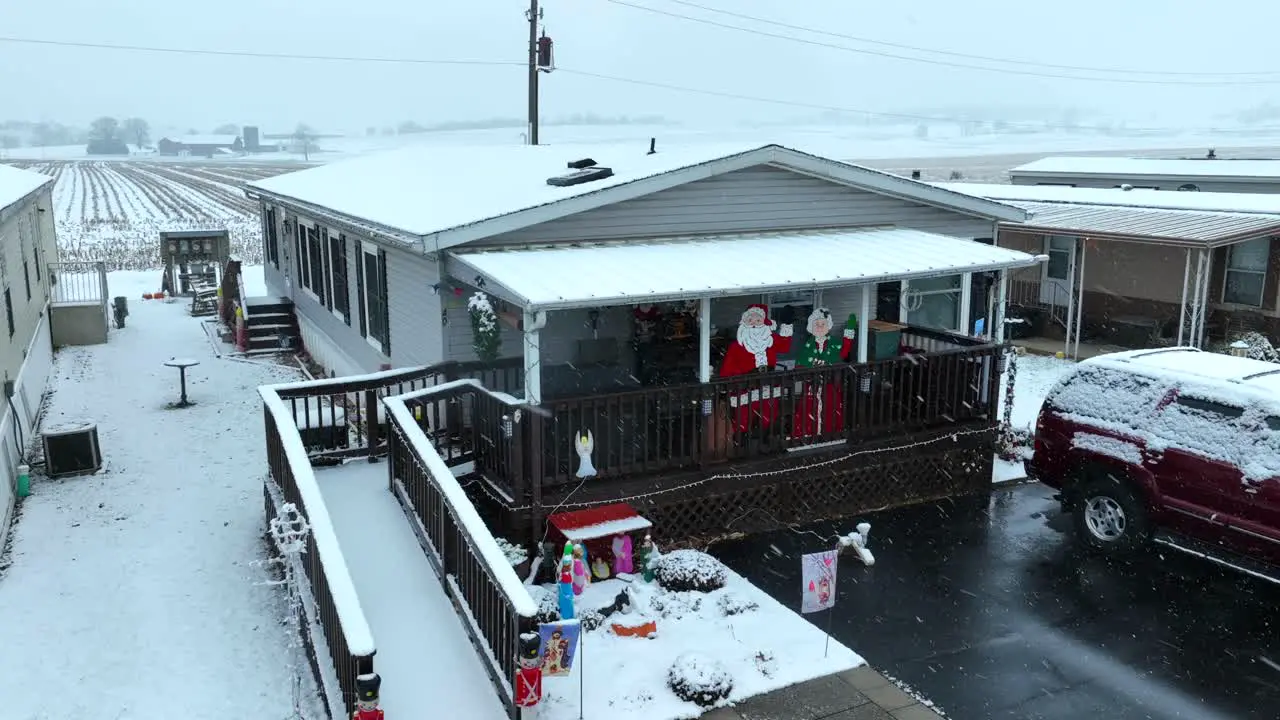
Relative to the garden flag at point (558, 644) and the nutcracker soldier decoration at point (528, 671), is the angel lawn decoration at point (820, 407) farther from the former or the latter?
the nutcracker soldier decoration at point (528, 671)

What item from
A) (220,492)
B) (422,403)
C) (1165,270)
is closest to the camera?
(422,403)

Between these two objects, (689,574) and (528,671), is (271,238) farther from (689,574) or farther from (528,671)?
(528,671)

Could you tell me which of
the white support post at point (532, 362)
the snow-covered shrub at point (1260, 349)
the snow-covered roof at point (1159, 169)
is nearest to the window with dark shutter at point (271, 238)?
the white support post at point (532, 362)

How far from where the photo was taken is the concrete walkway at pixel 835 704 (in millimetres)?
6891

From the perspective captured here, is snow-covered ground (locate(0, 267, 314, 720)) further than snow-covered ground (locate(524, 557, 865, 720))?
Yes

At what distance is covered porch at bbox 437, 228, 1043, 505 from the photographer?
9.34 metres

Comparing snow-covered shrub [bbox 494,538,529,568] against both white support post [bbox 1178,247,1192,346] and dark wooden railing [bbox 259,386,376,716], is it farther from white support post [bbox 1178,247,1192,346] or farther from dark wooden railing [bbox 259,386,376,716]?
white support post [bbox 1178,247,1192,346]

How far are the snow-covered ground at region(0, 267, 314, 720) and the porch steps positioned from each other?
15.9 ft

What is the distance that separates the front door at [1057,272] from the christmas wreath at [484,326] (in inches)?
646

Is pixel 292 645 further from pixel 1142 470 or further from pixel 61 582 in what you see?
pixel 1142 470

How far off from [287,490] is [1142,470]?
7.93 meters

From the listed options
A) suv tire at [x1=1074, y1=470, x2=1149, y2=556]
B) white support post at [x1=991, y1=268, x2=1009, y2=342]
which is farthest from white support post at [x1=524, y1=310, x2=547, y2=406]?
white support post at [x1=991, y1=268, x2=1009, y2=342]

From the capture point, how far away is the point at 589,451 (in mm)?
9328

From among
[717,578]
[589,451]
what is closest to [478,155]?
[589,451]
